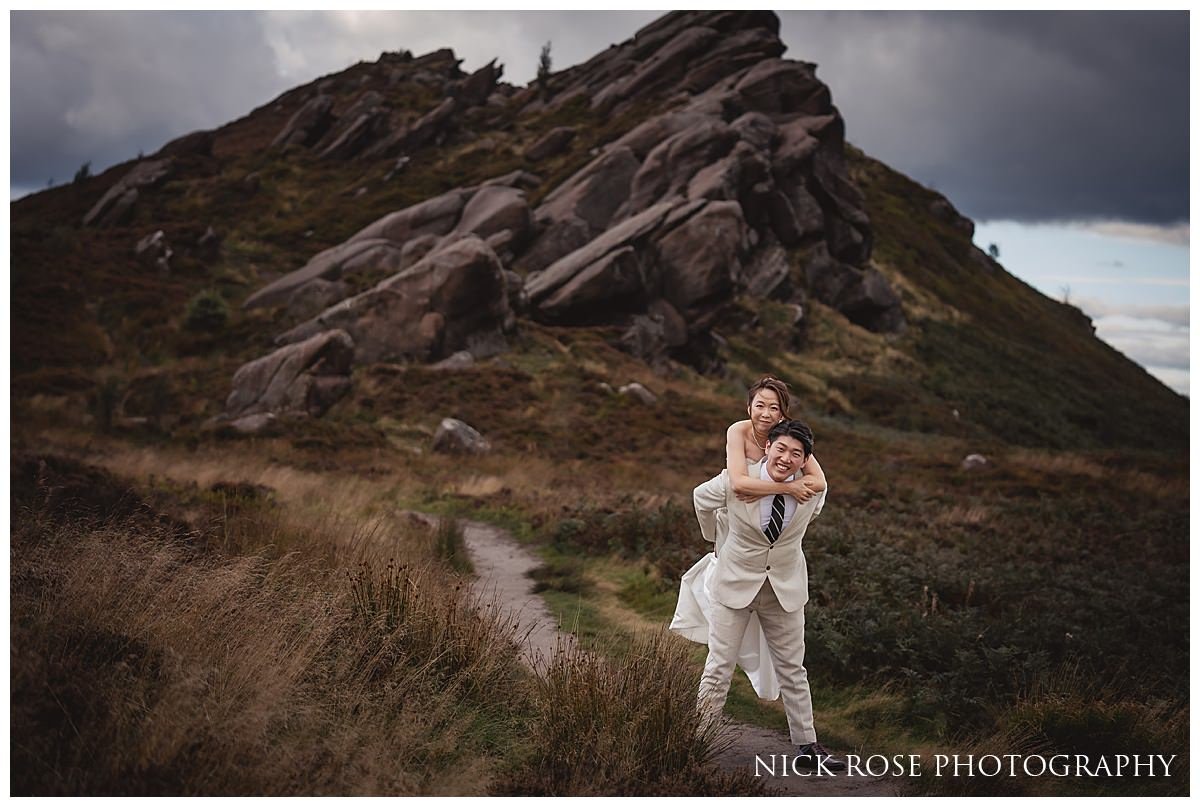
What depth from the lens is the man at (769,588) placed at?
449cm

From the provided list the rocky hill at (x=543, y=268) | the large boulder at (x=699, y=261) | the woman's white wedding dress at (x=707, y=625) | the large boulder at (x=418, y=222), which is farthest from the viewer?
the large boulder at (x=418, y=222)

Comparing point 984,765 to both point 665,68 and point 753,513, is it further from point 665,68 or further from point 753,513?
point 665,68

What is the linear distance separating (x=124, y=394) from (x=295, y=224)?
2435 cm

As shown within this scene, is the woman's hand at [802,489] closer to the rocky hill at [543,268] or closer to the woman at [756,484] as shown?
the woman at [756,484]

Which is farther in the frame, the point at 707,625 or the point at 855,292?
the point at 855,292

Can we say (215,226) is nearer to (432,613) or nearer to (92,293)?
(92,293)

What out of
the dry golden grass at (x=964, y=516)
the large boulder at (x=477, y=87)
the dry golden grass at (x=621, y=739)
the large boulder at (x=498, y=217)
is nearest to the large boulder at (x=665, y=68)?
the large boulder at (x=477, y=87)

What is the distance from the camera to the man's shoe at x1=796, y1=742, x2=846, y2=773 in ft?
15.3

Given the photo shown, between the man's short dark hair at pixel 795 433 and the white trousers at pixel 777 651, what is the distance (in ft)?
2.81

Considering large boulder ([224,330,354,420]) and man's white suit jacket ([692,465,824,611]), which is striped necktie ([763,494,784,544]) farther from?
large boulder ([224,330,354,420])

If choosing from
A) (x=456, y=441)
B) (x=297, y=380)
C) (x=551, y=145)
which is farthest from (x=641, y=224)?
(x=551, y=145)

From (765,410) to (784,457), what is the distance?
37 centimetres

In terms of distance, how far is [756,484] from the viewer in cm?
440
